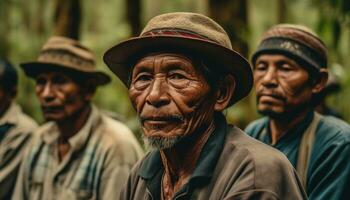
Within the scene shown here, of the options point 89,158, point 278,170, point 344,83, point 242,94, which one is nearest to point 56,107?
point 89,158

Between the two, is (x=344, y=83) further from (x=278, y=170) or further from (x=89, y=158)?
(x=278, y=170)

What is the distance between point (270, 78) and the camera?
5.27m

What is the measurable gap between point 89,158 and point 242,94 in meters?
2.75

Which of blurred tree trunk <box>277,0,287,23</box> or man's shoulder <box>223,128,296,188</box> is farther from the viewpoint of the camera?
blurred tree trunk <box>277,0,287,23</box>

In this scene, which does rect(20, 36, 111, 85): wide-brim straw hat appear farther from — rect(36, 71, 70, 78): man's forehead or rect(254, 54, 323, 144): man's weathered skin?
rect(254, 54, 323, 144): man's weathered skin

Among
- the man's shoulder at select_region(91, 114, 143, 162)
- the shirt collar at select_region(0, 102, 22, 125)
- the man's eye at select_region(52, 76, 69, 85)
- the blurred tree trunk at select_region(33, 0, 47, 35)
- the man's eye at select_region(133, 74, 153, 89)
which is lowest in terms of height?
the blurred tree trunk at select_region(33, 0, 47, 35)

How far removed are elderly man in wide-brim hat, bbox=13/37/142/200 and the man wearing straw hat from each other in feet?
1.20

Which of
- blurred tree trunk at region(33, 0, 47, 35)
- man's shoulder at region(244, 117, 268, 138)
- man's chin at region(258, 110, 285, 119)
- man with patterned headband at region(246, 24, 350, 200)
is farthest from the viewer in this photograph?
blurred tree trunk at region(33, 0, 47, 35)

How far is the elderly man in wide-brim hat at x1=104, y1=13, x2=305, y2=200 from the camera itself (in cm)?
326

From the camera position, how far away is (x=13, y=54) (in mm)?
15852

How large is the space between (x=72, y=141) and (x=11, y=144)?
1.05 m

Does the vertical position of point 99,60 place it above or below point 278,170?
below

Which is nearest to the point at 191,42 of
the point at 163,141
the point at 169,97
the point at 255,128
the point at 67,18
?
the point at 169,97

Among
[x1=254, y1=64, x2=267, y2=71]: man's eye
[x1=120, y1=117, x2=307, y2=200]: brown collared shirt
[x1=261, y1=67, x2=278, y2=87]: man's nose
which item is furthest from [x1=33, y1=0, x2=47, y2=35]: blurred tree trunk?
[x1=120, y1=117, x2=307, y2=200]: brown collared shirt
